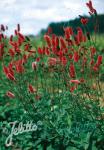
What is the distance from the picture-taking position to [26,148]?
4434 millimetres

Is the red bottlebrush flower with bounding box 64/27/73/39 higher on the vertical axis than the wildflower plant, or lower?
higher

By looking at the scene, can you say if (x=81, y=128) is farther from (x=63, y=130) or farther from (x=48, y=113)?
(x=48, y=113)

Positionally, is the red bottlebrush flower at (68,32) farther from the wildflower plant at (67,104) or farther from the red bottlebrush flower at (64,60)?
the red bottlebrush flower at (64,60)

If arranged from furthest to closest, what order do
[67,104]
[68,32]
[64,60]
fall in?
[67,104] < [64,60] < [68,32]

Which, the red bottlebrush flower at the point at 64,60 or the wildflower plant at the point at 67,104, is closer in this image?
the wildflower plant at the point at 67,104

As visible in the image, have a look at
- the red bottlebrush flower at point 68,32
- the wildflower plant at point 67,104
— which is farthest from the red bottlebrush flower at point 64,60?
the red bottlebrush flower at point 68,32

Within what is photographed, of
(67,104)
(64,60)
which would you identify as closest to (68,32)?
(64,60)

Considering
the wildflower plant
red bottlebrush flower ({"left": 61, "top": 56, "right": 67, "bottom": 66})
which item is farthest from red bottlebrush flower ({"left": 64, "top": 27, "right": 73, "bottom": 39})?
red bottlebrush flower ({"left": 61, "top": 56, "right": 67, "bottom": 66})

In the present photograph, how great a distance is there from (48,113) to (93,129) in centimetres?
73

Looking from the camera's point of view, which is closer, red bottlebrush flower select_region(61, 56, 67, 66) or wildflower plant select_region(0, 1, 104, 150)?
wildflower plant select_region(0, 1, 104, 150)

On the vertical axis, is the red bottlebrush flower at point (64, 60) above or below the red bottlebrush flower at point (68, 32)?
below

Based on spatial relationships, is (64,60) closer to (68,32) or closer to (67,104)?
(68,32)

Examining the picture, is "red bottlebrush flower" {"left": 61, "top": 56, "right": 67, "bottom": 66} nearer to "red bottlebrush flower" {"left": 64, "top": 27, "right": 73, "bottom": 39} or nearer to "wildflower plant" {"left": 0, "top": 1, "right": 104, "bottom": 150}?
"wildflower plant" {"left": 0, "top": 1, "right": 104, "bottom": 150}

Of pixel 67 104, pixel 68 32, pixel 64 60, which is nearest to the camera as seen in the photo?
pixel 68 32
